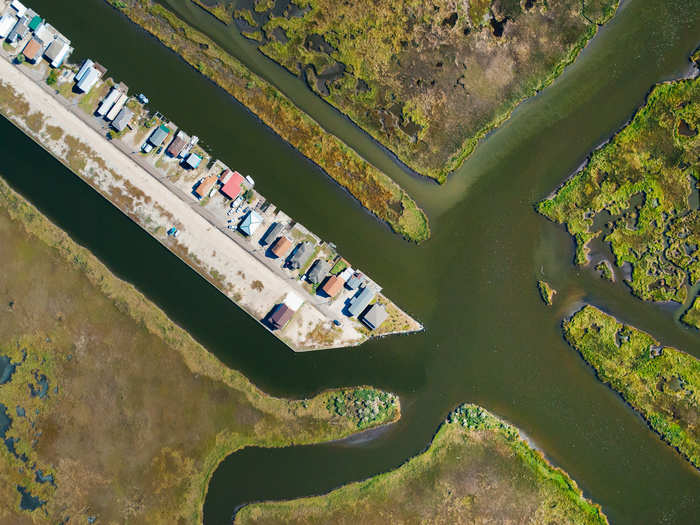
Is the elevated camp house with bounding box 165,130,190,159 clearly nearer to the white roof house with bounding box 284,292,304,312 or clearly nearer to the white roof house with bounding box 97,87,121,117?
the white roof house with bounding box 97,87,121,117

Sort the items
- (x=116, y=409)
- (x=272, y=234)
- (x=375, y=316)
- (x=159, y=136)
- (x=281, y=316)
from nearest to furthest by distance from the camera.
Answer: (x=281, y=316) → (x=375, y=316) → (x=272, y=234) → (x=116, y=409) → (x=159, y=136)

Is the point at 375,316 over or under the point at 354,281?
under

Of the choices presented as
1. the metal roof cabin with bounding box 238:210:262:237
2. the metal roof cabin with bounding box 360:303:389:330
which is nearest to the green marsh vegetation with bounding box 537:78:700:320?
the metal roof cabin with bounding box 360:303:389:330

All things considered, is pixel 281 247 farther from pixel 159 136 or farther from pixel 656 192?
pixel 656 192

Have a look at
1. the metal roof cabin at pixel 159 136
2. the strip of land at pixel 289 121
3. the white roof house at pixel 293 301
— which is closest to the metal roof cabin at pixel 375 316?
the white roof house at pixel 293 301

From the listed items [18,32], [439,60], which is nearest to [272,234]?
[439,60]

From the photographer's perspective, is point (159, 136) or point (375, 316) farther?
point (159, 136)

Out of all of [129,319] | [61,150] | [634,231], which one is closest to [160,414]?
[129,319]
